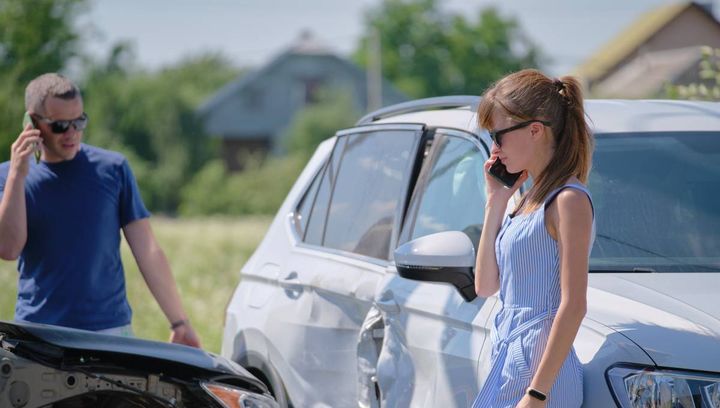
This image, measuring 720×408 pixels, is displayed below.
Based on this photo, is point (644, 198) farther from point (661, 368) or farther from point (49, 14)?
point (49, 14)

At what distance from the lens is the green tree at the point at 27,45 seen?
19.0 meters

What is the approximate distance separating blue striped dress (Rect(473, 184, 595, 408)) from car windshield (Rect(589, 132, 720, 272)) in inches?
19.0

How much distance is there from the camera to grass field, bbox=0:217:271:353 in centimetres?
1184

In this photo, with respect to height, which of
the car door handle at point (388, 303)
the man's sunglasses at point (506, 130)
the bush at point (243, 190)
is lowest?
the car door handle at point (388, 303)

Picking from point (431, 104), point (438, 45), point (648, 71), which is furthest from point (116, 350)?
point (438, 45)

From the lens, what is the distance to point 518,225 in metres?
3.23

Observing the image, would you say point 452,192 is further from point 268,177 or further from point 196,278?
point 268,177

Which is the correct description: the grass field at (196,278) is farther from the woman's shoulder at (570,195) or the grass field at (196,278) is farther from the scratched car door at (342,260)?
the woman's shoulder at (570,195)

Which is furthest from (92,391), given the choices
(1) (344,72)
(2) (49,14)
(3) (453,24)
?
(3) (453,24)

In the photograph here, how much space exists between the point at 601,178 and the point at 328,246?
1.42 meters

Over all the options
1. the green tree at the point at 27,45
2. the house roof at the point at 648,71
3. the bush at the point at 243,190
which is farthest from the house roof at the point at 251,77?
the green tree at the point at 27,45

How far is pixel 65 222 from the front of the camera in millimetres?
5031

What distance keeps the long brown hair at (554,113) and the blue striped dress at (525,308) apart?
0.33ft

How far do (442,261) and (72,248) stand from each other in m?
2.09
